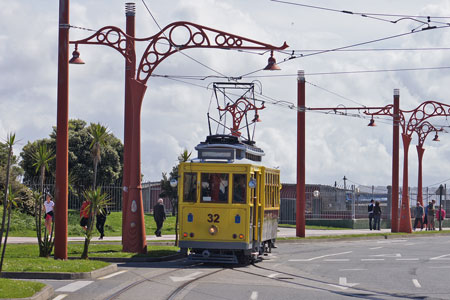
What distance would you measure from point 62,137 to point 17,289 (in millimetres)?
6921

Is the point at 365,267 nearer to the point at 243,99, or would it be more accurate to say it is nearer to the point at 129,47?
the point at 129,47

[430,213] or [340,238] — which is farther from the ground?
[430,213]

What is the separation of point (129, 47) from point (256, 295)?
33.4 feet

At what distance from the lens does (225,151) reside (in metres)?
23.5

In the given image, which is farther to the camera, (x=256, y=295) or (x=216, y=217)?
(x=216, y=217)

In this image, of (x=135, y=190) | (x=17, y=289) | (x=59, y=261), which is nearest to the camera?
(x=17, y=289)

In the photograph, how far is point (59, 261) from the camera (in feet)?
67.5

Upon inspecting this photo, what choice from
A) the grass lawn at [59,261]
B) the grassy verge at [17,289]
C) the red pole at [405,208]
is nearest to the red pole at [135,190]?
the grass lawn at [59,261]

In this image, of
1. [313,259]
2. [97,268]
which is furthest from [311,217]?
[97,268]

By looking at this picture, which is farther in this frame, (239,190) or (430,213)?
(430,213)

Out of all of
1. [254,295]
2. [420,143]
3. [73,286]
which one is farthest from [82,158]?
[254,295]

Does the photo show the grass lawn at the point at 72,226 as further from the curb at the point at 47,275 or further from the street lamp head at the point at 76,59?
the curb at the point at 47,275

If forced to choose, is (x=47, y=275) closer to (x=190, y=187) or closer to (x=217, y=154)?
(x=190, y=187)

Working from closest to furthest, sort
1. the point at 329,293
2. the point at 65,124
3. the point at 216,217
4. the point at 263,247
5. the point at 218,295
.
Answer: the point at 218,295 → the point at 329,293 → the point at 65,124 → the point at 216,217 → the point at 263,247
